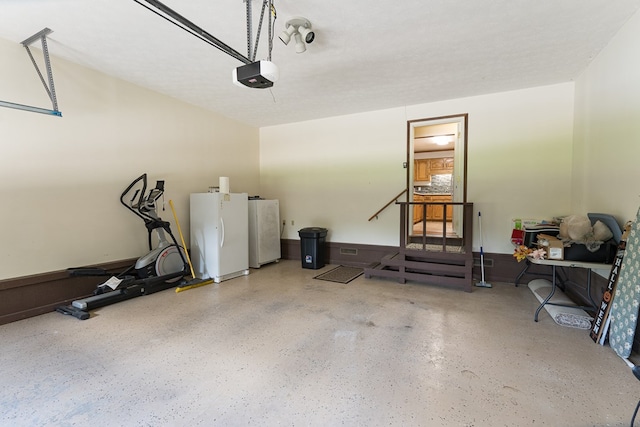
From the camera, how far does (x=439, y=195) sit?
9.03 metres

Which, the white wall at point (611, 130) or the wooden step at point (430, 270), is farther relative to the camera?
the wooden step at point (430, 270)

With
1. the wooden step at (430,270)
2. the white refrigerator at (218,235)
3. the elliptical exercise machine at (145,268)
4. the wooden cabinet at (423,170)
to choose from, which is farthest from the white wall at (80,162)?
the wooden cabinet at (423,170)

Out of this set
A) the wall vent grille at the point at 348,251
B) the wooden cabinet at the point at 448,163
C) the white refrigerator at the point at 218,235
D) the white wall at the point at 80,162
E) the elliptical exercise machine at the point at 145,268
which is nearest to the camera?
the white wall at the point at 80,162

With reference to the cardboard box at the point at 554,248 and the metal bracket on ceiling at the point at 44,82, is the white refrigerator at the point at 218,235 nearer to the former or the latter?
the metal bracket on ceiling at the point at 44,82

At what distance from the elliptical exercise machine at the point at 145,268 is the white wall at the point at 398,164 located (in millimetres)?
2598

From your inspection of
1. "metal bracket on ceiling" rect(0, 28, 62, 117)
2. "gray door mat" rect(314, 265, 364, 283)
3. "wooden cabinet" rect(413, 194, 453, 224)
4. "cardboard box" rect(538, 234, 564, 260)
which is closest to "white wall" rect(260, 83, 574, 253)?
"gray door mat" rect(314, 265, 364, 283)

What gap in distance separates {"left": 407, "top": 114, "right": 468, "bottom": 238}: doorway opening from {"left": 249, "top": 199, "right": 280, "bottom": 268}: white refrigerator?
2.65 m

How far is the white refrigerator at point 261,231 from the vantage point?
5.38 metres

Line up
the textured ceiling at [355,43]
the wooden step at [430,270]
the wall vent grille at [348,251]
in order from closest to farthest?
the textured ceiling at [355,43], the wooden step at [430,270], the wall vent grille at [348,251]

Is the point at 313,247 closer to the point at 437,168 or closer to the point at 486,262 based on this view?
the point at 486,262

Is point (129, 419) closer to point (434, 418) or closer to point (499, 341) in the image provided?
point (434, 418)

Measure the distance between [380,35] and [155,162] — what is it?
11.9 feet

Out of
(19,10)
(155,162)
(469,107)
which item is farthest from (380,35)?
(155,162)

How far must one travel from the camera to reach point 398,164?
514 centimetres
